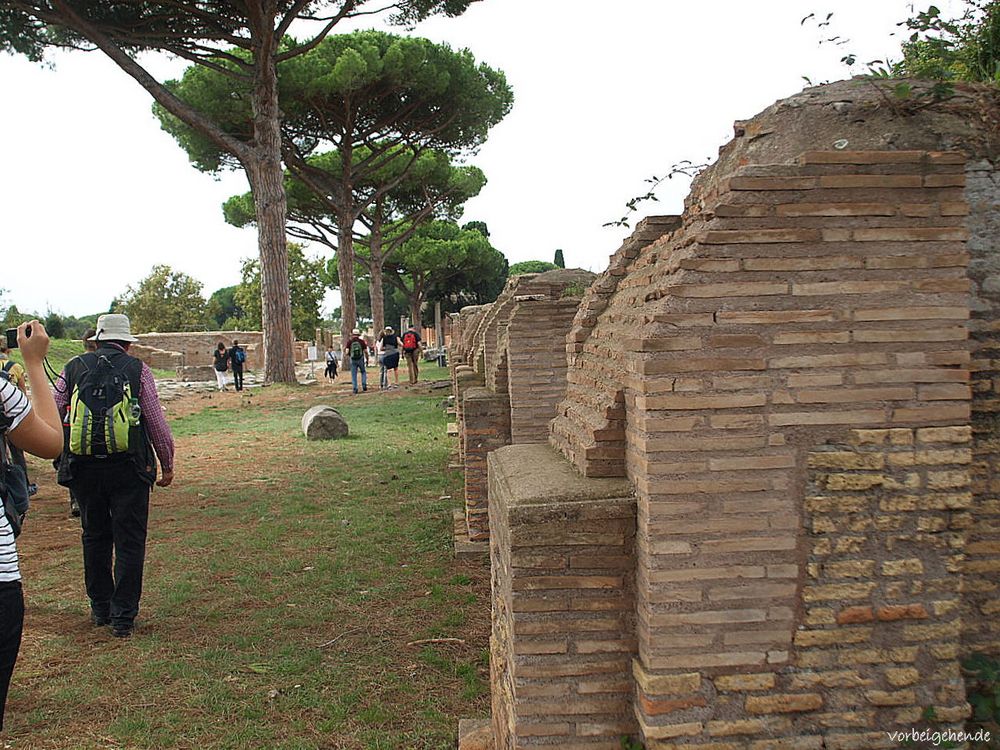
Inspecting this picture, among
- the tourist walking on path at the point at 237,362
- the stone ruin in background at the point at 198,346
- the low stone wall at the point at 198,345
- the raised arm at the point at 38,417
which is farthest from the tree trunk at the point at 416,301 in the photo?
the raised arm at the point at 38,417

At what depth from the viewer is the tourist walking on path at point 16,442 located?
2637mm

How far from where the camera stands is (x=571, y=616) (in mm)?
2555

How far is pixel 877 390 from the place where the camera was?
95.6 inches

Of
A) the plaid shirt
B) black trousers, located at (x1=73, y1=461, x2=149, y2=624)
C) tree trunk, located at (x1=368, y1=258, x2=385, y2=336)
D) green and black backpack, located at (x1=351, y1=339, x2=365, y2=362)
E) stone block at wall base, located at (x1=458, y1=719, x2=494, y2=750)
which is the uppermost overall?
tree trunk, located at (x1=368, y1=258, x2=385, y2=336)

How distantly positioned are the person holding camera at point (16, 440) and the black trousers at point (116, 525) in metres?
1.34

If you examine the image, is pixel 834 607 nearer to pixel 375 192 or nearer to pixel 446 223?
pixel 375 192

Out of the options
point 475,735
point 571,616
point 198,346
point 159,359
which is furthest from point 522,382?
point 198,346

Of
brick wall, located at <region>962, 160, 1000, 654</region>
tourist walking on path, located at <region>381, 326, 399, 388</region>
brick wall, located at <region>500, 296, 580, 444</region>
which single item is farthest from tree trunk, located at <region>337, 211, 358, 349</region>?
brick wall, located at <region>962, 160, 1000, 654</region>

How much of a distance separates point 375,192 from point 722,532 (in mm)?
24889

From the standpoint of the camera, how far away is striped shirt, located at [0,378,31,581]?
2613 mm

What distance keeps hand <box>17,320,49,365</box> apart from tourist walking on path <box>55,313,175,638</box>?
46.9 inches

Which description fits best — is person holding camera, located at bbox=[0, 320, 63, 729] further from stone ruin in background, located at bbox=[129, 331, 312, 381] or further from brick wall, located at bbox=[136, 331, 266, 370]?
brick wall, located at bbox=[136, 331, 266, 370]

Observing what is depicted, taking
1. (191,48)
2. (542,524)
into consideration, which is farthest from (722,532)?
(191,48)

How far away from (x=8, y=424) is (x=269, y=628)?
223cm
